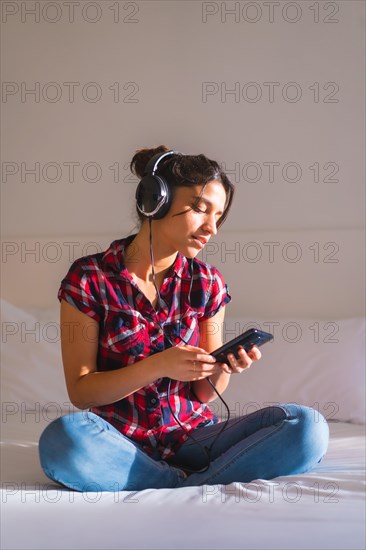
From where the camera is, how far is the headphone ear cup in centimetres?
161

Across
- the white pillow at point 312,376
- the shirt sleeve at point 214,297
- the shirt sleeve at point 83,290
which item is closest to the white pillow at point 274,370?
the white pillow at point 312,376

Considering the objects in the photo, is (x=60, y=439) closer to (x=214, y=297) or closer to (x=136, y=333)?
(x=136, y=333)

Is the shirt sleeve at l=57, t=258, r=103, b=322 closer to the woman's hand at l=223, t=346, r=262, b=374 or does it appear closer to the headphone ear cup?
the headphone ear cup

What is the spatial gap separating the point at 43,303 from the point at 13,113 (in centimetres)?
68

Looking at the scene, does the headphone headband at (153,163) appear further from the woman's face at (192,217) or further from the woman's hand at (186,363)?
the woman's hand at (186,363)

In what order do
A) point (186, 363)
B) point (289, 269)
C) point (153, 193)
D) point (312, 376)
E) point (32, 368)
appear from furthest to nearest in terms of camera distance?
point (289, 269), point (32, 368), point (312, 376), point (153, 193), point (186, 363)

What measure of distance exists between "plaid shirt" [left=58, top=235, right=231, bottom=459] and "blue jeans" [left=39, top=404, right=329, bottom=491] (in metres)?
0.05

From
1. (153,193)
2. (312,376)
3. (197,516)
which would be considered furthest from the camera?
(312,376)

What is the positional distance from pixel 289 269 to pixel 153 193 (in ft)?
4.01

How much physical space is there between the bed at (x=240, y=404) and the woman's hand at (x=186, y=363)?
207 millimetres

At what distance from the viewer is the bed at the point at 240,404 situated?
1.26 meters

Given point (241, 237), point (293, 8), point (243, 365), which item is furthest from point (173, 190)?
point (293, 8)

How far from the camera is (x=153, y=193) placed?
1.61m

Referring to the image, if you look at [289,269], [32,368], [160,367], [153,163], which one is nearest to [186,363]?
[160,367]
